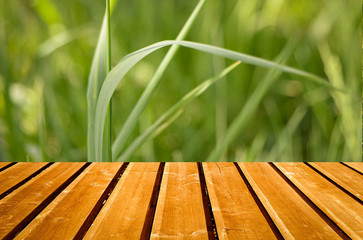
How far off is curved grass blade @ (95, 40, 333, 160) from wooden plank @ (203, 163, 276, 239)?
265 millimetres

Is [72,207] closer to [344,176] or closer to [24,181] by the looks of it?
[24,181]

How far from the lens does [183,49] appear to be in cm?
114

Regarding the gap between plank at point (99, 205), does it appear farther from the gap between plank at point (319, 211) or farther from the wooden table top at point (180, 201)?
the gap between plank at point (319, 211)

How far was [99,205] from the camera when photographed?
0.70 m

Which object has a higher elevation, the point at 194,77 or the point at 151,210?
the point at 194,77

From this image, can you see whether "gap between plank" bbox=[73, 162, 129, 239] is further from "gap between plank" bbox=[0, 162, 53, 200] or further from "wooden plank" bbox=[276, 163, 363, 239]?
"wooden plank" bbox=[276, 163, 363, 239]

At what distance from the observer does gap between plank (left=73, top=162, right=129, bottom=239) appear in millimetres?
583

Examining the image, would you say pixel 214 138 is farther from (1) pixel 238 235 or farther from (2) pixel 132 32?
(1) pixel 238 235

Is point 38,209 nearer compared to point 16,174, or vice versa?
point 38,209

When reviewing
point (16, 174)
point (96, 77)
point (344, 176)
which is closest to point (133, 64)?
point (96, 77)

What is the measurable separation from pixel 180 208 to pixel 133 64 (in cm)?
31

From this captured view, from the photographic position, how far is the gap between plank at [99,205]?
1.91ft

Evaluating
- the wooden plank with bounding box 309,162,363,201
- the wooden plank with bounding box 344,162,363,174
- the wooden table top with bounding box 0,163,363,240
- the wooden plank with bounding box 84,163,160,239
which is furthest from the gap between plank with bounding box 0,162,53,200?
the wooden plank with bounding box 344,162,363,174

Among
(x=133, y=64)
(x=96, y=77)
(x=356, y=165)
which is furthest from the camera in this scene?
(x=356, y=165)
